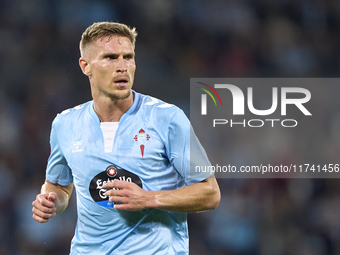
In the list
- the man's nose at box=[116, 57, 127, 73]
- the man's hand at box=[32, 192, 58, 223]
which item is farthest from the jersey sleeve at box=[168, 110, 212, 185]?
the man's hand at box=[32, 192, 58, 223]

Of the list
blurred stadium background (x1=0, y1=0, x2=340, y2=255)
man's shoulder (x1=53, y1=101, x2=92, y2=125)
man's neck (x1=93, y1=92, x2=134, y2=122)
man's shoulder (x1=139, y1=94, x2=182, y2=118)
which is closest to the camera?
man's shoulder (x1=139, y1=94, x2=182, y2=118)

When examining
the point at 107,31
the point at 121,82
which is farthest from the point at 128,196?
the point at 107,31

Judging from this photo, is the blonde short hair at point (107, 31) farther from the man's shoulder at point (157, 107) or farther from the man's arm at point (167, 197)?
the man's arm at point (167, 197)

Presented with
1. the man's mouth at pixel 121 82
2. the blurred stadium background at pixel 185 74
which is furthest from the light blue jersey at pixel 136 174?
the blurred stadium background at pixel 185 74

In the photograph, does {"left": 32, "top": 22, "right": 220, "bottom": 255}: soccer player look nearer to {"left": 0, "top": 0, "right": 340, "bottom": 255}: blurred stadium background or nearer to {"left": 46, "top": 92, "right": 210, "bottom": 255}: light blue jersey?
{"left": 46, "top": 92, "right": 210, "bottom": 255}: light blue jersey

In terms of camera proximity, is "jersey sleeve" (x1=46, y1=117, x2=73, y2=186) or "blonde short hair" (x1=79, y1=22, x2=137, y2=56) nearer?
"blonde short hair" (x1=79, y1=22, x2=137, y2=56)

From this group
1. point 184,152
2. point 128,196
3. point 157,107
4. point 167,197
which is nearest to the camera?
point 128,196

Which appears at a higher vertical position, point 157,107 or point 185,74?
point 185,74

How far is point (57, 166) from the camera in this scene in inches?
132

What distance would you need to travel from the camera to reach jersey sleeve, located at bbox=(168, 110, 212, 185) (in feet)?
9.56

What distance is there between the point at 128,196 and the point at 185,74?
12.7 ft

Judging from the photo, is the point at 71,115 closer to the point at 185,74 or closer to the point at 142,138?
the point at 142,138

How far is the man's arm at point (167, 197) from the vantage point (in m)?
2.65

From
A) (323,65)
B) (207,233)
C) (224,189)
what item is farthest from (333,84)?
(207,233)
